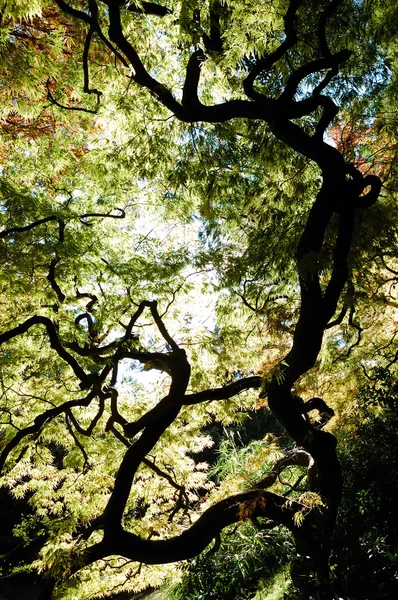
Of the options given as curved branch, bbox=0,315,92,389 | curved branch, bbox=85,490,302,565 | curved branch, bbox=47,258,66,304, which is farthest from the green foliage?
curved branch, bbox=47,258,66,304

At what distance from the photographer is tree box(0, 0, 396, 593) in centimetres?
285

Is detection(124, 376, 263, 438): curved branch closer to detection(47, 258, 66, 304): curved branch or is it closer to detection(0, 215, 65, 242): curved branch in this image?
detection(47, 258, 66, 304): curved branch

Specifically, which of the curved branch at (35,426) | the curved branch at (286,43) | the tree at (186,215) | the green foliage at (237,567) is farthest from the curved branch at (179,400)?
the green foliage at (237,567)

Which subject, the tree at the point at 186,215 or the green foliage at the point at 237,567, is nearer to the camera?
the tree at the point at 186,215

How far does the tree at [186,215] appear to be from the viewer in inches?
112

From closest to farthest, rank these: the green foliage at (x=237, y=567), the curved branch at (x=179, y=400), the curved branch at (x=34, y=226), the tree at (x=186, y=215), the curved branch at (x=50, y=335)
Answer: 1. the tree at (x=186, y=215)
2. the curved branch at (x=50, y=335)
3. the curved branch at (x=34, y=226)
4. the curved branch at (x=179, y=400)
5. the green foliage at (x=237, y=567)

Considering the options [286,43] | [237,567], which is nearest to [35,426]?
[286,43]

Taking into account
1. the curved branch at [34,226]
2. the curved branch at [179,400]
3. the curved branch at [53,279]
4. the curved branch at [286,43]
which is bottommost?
the curved branch at [179,400]

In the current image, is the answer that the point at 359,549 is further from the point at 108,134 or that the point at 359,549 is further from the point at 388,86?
the point at 108,134

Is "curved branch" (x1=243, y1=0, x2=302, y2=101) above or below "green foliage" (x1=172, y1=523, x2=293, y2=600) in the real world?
above

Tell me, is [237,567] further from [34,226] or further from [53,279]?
[34,226]

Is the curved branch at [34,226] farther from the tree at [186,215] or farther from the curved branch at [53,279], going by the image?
the curved branch at [53,279]

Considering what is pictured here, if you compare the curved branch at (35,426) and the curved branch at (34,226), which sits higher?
the curved branch at (34,226)

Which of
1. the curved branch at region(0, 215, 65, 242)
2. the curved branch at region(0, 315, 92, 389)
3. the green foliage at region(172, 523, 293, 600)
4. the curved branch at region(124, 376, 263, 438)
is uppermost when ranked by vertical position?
the curved branch at region(0, 215, 65, 242)
